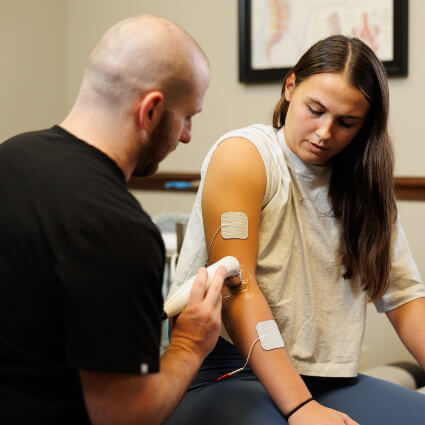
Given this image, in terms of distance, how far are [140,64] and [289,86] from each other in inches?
21.8

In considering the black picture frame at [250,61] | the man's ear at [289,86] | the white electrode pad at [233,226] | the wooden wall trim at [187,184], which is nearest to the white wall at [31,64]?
the wooden wall trim at [187,184]

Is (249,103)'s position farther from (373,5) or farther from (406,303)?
(406,303)

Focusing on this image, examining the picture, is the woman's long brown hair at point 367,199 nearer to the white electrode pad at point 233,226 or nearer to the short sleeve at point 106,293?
the white electrode pad at point 233,226

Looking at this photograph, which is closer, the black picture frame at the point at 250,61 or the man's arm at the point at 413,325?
the man's arm at the point at 413,325

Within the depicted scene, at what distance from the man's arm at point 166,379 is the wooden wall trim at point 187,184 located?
1489 mm

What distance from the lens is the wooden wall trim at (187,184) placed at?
7.59 ft

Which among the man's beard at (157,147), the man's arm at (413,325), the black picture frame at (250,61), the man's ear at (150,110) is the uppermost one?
the black picture frame at (250,61)

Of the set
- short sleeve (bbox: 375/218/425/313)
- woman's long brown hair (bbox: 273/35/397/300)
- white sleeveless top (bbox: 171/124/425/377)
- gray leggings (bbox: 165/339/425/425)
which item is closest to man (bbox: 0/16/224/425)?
gray leggings (bbox: 165/339/425/425)

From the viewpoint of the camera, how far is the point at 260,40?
2.61 metres

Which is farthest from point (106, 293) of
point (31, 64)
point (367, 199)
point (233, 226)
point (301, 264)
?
point (31, 64)

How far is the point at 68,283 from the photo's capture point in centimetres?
75

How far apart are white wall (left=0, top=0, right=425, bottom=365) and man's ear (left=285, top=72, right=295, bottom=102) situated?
1081mm

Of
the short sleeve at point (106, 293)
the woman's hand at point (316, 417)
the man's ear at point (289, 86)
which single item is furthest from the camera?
the man's ear at point (289, 86)

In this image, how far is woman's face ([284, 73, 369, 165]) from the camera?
1.25m
